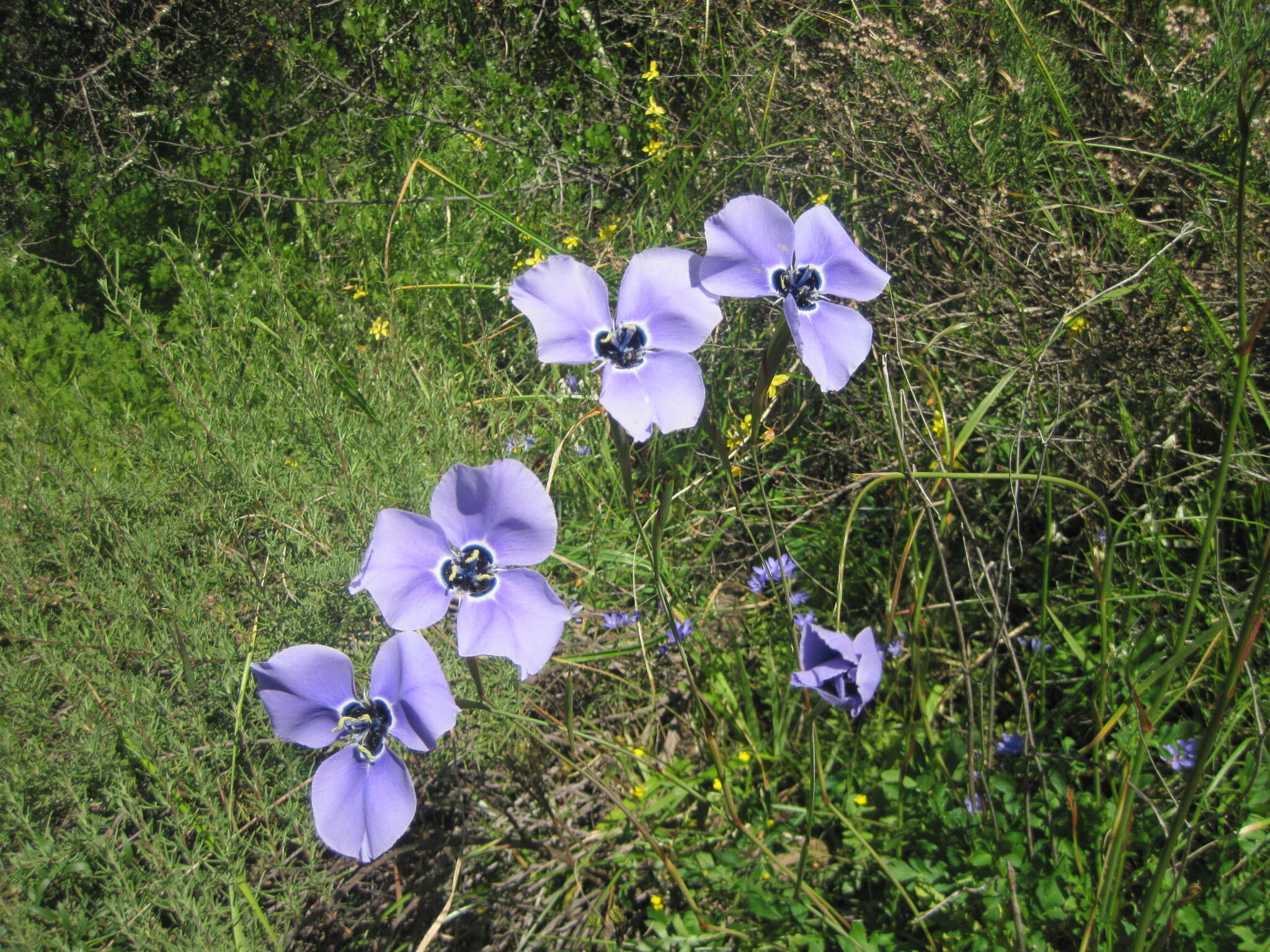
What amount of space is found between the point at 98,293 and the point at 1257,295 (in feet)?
14.0

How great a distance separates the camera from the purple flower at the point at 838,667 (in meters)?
1.35

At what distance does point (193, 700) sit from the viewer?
6.09 ft

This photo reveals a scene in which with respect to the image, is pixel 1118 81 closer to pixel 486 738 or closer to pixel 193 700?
pixel 486 738

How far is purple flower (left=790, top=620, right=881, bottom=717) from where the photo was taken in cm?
135

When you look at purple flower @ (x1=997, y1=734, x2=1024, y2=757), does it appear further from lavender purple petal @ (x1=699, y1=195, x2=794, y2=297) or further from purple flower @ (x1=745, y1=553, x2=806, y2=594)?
lavender purple petal @ (x1=699, y1=195, x2=794, y2=297)

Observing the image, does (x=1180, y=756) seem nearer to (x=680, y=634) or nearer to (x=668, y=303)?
(x=680, y=634)

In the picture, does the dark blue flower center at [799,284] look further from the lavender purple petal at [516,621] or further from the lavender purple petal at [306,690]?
the lavender purple petal at [306,690]

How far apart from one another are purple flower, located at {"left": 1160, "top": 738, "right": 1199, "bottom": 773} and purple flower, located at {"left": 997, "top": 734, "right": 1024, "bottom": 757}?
12.1 inches

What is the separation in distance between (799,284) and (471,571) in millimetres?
720

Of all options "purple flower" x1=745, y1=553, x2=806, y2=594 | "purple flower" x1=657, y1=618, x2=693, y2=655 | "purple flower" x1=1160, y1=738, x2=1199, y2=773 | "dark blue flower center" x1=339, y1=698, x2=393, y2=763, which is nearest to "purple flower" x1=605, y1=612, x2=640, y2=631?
"purple flower" x1=657, y1=618, x2=693, y2=655

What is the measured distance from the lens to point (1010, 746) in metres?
2.15

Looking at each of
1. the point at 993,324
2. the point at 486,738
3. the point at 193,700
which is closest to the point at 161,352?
the point at 193,700

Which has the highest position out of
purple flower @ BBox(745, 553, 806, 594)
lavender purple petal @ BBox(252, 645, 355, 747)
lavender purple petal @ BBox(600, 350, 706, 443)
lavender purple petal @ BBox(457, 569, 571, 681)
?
lavender purple petal @ BBox(600, 350, 706, 443)

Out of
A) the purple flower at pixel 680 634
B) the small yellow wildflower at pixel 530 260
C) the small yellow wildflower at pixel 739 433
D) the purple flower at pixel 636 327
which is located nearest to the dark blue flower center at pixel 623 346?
the purple flower at pixel 636 327
